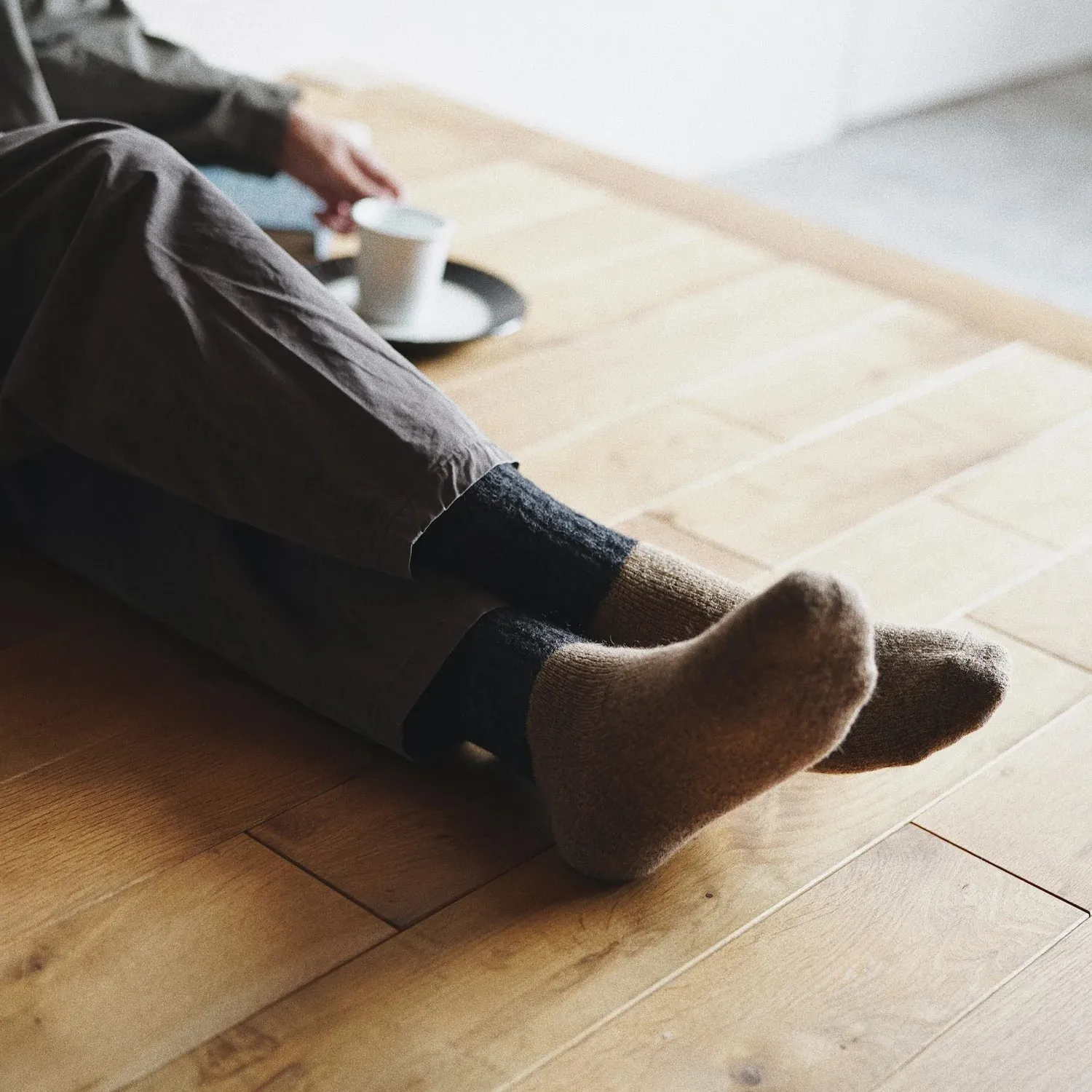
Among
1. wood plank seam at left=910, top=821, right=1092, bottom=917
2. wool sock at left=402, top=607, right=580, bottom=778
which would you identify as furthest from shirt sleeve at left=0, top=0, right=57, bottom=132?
wood plank seam at left=910, top=821, right=1092, bottom=917

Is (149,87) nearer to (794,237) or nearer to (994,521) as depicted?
(794,237)

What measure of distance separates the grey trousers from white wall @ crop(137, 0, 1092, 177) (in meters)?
1.59

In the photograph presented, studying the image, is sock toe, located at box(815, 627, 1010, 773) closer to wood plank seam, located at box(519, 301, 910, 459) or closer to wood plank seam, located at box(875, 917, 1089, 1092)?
wood plank seam, located at box(875, 917, 1089, 1092)

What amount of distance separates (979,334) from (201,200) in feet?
3.31

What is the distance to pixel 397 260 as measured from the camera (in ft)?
4.68

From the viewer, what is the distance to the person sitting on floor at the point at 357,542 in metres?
0.83

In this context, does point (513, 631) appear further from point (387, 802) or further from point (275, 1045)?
point (275, 1045)

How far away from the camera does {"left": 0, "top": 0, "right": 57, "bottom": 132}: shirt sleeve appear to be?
52.1 inches

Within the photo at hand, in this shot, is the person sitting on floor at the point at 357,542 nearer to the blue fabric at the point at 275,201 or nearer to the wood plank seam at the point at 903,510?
the wood plank seam at the point at 903,510

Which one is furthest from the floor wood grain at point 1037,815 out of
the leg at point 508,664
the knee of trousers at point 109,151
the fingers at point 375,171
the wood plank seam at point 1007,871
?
the fingers at point 375,171

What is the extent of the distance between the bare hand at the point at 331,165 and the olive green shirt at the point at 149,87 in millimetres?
15

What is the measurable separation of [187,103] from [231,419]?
799 mm

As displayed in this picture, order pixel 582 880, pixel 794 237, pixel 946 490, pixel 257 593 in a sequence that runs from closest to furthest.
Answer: pixel 582 880, pixel 257 593, pixel 946 490, pixel 794 237

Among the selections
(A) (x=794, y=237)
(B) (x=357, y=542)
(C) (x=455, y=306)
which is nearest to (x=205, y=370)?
(B) (x=357, y=542)
